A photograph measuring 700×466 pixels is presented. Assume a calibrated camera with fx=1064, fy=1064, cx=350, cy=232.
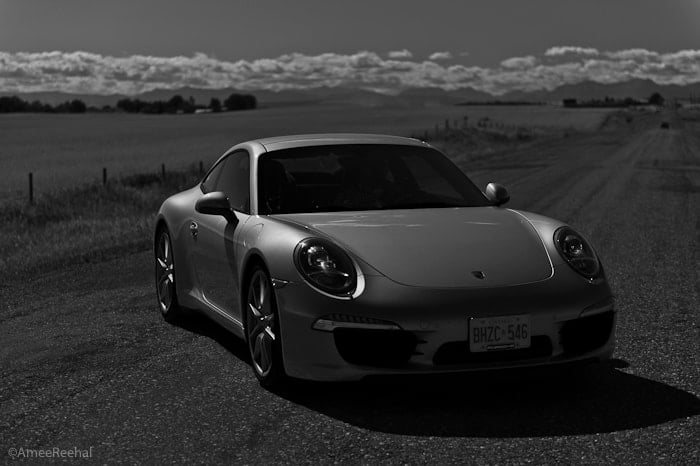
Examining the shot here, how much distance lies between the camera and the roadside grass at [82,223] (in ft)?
38.9

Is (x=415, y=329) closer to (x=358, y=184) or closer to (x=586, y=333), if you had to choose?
(x=586, y=333)

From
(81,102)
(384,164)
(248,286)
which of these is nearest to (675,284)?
(384,164)

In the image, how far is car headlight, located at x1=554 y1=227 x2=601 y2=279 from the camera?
5480 mm

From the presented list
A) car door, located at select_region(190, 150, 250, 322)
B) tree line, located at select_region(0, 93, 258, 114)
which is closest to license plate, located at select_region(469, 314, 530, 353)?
car door, located at select_region(190, 150, 250, 322)

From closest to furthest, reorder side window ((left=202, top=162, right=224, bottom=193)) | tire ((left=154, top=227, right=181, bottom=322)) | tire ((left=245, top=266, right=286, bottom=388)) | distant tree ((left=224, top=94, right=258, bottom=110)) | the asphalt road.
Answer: the asphalt road
tire ((left=245, top=266, right=286, bottom=388))
side window ((left=202, top=162, right=224, bottom=193))
tire ((left=154, top=227, right=181, bottom=322))
distant tree ((left=224, top=94, right=258, bottom=110))

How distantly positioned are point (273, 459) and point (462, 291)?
1.26 meters

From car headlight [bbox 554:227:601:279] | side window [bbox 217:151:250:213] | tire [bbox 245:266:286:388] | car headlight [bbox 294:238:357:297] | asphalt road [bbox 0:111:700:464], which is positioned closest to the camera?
asphalt road [bbox 0:111:700:464]

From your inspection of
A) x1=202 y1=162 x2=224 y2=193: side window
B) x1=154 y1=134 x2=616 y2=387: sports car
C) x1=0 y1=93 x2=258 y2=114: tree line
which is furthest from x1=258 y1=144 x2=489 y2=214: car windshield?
x1=0 y1=93 x2=258 y2=114: tree line

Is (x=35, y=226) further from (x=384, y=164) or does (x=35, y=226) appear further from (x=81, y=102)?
(x=81, y=102)

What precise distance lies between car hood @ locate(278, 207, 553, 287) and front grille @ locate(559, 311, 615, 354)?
0.28 metres

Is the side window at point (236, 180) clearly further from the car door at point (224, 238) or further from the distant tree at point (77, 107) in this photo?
the distant tree at point (77, 107)

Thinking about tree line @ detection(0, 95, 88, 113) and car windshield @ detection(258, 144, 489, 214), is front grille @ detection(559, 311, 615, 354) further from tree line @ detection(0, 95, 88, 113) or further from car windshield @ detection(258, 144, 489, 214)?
tree line @ detection(0, 95, 88, 113)

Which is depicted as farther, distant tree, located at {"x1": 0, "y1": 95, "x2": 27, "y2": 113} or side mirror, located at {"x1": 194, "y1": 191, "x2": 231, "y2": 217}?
distant tree, located at {"x1": 0, "y1": 95, "x2": 27, "y2": 113}

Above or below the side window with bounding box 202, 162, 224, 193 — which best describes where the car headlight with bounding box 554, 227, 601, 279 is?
below
